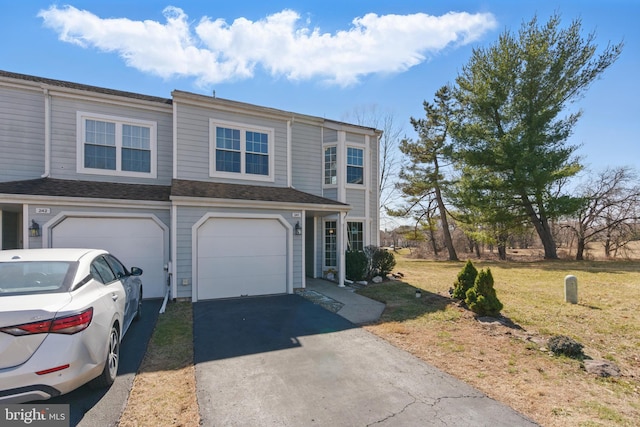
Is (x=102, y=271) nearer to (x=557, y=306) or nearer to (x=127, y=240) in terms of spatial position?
(x=127, y=240)

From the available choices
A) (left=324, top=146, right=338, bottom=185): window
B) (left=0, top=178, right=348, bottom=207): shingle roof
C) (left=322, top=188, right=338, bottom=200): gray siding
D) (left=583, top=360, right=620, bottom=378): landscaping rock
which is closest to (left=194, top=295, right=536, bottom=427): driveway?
(left=583, top=360, right=620, bottom=378): landscaping rock

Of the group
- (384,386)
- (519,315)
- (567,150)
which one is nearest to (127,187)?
(384,386)

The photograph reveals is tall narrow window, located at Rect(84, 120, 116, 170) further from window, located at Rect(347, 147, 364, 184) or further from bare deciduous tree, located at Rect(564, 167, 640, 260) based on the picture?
bare deciduous tree, located at Rect(564, 167, 640, 260)

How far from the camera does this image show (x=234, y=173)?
1019 centimetres

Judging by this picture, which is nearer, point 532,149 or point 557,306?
point 557,306

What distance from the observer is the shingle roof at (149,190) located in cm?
778

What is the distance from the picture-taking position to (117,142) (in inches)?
373

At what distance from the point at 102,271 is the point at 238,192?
508 cm

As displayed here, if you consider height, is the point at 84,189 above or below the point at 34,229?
above

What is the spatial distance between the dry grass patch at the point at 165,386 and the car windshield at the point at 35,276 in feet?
4.91

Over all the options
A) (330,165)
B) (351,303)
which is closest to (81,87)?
(330,165)

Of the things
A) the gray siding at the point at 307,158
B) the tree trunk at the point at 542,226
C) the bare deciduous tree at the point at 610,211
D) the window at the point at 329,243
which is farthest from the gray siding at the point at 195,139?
the bare deciduous tree at the point at 610,211

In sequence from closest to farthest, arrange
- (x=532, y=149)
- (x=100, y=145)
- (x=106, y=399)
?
(x=106, y=399) → (x=100, y=145) → (x=532, y=149)

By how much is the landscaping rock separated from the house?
6.67m
